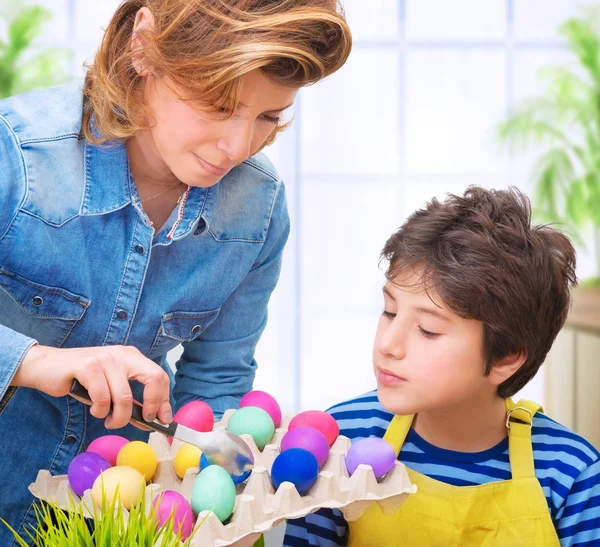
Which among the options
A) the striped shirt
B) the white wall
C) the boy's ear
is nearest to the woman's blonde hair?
the boy's ear

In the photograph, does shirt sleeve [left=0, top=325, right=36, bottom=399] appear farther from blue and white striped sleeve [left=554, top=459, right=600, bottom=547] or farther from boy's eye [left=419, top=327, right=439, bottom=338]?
blue and white striped sleeve [left=554, top=459, right=600, bottom=547]

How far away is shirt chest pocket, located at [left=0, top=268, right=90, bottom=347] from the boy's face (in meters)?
0.45

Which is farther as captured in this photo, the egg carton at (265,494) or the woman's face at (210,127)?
the woman's face at (210,127)

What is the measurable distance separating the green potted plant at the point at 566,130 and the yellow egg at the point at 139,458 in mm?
3398

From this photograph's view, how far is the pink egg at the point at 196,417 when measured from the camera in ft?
3.55

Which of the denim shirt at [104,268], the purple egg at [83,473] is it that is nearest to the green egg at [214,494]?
the purple egg at [83,473]

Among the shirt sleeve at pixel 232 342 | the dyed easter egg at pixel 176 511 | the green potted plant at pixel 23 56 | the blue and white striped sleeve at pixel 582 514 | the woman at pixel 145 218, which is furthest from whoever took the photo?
the green potted plant at pixel 23 56

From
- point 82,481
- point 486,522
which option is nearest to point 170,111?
point 82,481

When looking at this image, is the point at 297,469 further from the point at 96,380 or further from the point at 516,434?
the point at 516,434

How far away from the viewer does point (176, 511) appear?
0.88 meters

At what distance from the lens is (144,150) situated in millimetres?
1204

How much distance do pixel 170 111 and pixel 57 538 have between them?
1.79ft

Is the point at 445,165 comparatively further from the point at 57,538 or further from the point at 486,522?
the point at 57,538

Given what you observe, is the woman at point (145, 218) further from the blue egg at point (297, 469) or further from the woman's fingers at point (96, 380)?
the blue egg at point (297, 469)
